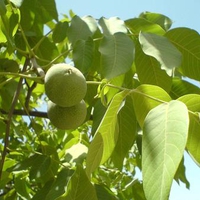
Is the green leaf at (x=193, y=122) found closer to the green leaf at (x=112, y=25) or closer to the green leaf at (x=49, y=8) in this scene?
the green leaf at (x=112, y=25)

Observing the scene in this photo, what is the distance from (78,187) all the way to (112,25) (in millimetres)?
823

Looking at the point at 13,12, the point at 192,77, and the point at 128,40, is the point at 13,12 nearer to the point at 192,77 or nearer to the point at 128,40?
the point at 128,40

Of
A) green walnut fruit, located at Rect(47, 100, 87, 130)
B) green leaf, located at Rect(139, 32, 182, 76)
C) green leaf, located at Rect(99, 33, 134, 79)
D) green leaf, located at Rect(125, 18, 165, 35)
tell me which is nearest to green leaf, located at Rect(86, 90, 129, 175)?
green leaf, located at Rect(99, 33, 134, 79)

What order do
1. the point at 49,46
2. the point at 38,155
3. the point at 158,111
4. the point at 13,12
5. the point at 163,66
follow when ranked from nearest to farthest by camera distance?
1. the point at 158,111
2. the point at 163,66
3. the point at 13,12
4. the point at 38,155
5. the point at 49,46

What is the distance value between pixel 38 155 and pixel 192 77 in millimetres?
915

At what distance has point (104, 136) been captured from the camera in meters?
1.27

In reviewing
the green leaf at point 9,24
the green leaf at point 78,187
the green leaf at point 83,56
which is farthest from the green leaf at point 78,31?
the green leaf at point 78,187

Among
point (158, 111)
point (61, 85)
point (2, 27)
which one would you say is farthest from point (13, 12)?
point (158, 111)

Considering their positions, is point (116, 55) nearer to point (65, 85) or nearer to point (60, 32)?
point (65, 85)

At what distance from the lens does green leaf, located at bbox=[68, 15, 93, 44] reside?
1.73 m

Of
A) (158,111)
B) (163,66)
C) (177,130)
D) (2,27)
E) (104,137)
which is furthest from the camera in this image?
(2,27)

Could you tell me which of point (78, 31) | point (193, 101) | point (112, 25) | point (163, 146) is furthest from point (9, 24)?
point (163, 146)

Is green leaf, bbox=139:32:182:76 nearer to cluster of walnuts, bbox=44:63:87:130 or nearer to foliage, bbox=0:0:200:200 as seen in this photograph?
foliage, bbox=0:0:200:200

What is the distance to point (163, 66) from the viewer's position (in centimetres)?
140
